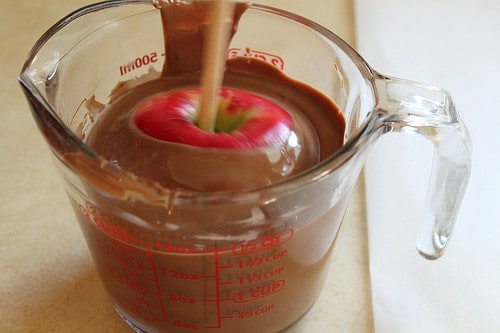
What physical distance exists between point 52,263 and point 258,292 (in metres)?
0.28

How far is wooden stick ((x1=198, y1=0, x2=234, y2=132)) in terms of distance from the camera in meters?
0.54

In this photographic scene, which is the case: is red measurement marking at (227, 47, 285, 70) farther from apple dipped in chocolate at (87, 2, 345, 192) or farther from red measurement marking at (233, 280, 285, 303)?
red measurement marking at (233, 280, 285, 303)

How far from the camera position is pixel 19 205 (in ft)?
2.62

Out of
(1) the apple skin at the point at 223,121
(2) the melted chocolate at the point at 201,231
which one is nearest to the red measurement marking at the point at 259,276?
(2) the melted chocolate at the point at 201,231

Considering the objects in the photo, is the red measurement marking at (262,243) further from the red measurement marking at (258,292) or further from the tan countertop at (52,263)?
the tan countertop at (52,263)

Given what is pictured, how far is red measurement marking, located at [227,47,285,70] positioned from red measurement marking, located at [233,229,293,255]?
0.28 m

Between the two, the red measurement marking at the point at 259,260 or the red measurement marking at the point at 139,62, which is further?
the red measurement marking at the point at 139,62

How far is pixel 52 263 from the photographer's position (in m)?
0.74

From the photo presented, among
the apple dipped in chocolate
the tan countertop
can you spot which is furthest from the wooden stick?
the tan countertop

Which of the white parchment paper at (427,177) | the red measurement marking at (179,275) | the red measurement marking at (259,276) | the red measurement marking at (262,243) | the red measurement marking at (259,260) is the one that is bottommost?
the white parchment paper at (427,177)

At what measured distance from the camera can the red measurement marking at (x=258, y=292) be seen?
0.57 m

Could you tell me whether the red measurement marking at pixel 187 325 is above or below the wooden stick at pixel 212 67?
below

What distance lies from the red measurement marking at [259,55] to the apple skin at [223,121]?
0.27 ft

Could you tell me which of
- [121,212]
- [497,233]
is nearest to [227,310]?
[121,212]
